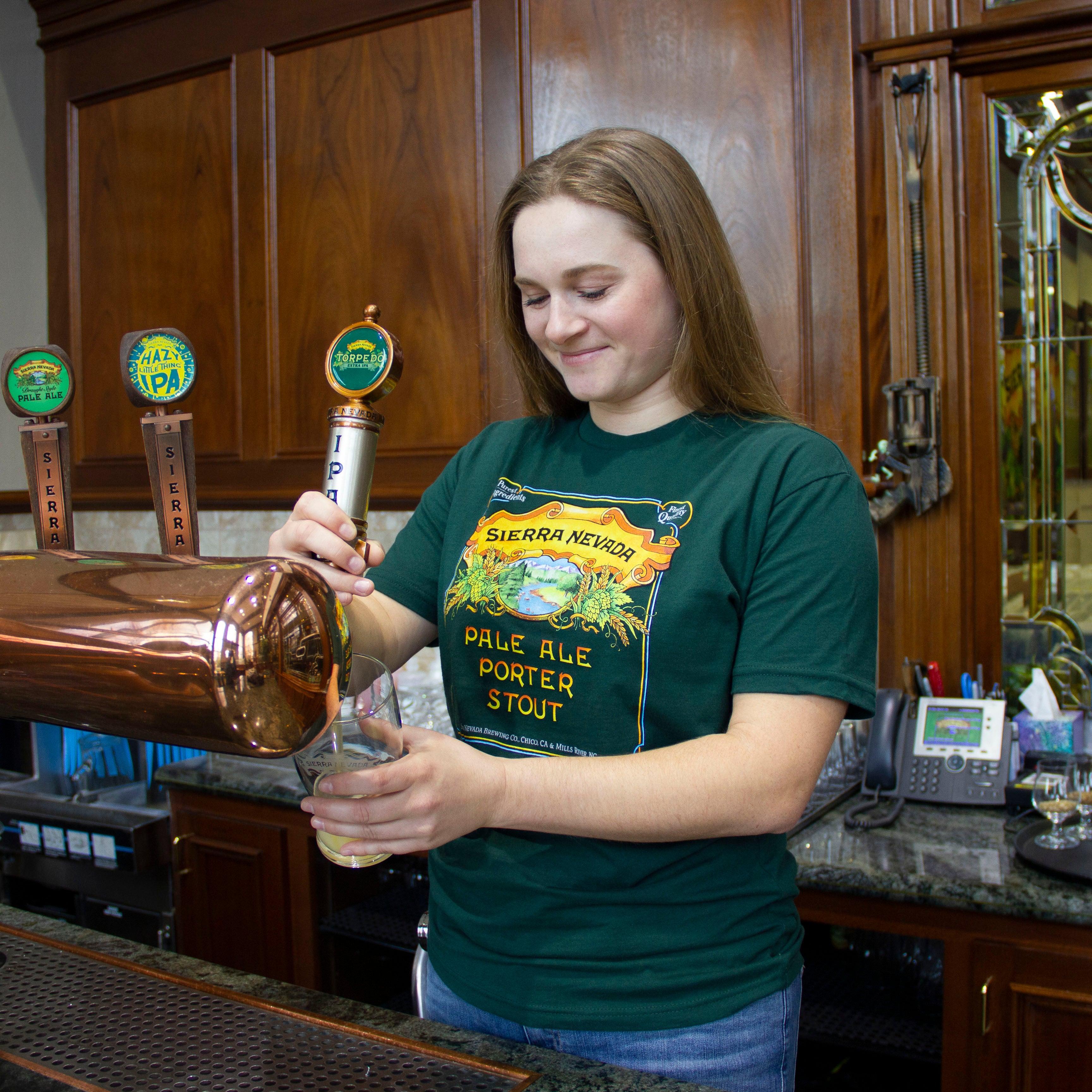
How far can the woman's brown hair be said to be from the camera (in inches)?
37.9

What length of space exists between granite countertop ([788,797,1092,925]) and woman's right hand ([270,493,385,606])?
0.88 m

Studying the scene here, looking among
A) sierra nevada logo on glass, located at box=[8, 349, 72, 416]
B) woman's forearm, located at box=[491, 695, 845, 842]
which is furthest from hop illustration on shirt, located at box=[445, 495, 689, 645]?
sierra nevada logo on glass, located at box=[8, 349, 72, 416]

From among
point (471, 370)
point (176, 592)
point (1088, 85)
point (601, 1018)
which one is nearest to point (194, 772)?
point (471, 370)

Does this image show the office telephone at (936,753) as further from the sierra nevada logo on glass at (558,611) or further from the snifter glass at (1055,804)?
the sierra nevada logo on glass at (558,611)

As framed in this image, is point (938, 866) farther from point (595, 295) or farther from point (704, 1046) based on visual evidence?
point (595, 295)

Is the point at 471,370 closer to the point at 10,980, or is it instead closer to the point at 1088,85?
the point at 1088,85

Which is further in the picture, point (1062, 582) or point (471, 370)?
point (471, 370)

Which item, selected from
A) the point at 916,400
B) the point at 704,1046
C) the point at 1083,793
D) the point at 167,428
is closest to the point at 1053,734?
the point at 1083,793

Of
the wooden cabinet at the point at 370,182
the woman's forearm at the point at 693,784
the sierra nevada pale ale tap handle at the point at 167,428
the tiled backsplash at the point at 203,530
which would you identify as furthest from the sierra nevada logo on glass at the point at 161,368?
the tiled backsplash at the point at 203,530

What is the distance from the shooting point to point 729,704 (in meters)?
0.93

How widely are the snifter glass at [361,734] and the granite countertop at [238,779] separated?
139 cm

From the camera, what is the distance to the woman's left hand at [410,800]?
2.15 feet

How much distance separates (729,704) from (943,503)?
1302 mm

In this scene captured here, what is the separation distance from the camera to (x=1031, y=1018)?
1.42 meters
